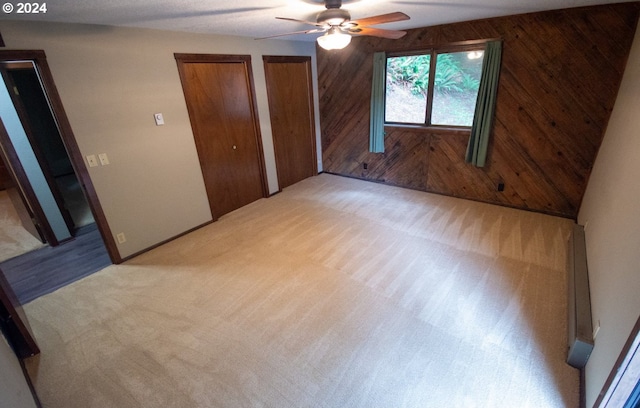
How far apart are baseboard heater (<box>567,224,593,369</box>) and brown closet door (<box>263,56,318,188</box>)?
3.75 metres

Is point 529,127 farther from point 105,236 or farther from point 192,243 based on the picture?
point 105,236

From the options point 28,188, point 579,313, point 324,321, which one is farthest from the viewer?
point 28,188

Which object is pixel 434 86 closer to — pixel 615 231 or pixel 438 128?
pixel 438 128

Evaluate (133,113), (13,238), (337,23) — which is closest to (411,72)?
(337,23)

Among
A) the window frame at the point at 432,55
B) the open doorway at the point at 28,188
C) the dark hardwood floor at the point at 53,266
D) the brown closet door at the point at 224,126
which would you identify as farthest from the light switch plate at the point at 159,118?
the window frame at the point at 432,55

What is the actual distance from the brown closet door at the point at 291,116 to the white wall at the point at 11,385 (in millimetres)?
3515

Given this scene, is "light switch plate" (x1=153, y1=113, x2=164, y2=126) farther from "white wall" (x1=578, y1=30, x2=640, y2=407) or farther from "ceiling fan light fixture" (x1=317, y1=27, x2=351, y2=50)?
"white wall" (x1=578, y1=30, x2=640, y2=407)

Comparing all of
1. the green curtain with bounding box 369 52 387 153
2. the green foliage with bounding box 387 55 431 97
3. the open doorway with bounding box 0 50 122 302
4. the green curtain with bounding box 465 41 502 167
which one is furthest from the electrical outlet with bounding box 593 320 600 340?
the open doorway with bounding box 0 50 122 302

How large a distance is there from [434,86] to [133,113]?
3.62 metres

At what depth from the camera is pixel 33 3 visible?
70.6 inches

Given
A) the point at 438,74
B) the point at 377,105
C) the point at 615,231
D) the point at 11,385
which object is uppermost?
the point at 438,74

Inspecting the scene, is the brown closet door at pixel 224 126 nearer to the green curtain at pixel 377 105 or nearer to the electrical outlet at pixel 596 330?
the green curtain at pixel 377 105

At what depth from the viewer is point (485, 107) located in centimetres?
350

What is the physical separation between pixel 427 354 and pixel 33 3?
3.34 m
